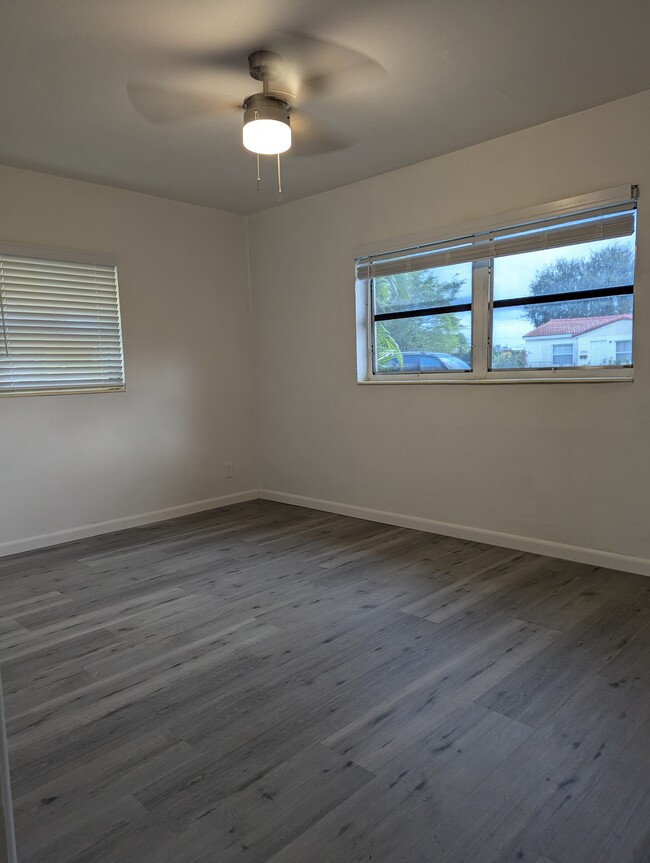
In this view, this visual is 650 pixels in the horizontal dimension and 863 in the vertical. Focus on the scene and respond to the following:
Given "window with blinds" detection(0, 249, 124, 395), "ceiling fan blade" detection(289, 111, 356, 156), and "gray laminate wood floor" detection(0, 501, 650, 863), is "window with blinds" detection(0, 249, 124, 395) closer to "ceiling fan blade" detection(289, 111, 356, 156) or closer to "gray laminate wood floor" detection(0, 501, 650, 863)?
"gray laminate wood floor" detection(0, 501, 650, 863)

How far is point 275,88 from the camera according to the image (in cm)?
273

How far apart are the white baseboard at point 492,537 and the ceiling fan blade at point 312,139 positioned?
8.25ft

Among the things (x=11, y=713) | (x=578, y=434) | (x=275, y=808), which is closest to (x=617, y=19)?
(x=578, y=434)

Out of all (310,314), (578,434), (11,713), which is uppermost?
(310,314)

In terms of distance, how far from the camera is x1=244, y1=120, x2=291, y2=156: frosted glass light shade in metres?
2.67

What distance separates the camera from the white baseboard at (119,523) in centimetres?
389

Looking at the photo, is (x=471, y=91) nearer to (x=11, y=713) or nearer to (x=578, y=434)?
(x=578, y=434)

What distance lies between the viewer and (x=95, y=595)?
306cm

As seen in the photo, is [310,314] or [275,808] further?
[310,314]

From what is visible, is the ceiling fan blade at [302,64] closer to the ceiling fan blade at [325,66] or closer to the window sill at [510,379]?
the ceiling fan blade at [325,66]

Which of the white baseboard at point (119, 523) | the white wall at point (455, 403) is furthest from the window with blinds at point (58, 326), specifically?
the white wall at point (455, 403)

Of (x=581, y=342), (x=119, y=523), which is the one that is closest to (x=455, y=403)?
(x=581, y=342)

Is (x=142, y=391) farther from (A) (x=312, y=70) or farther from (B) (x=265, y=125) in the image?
(A) (x=312, y=70)

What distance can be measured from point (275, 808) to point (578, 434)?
2.54m
